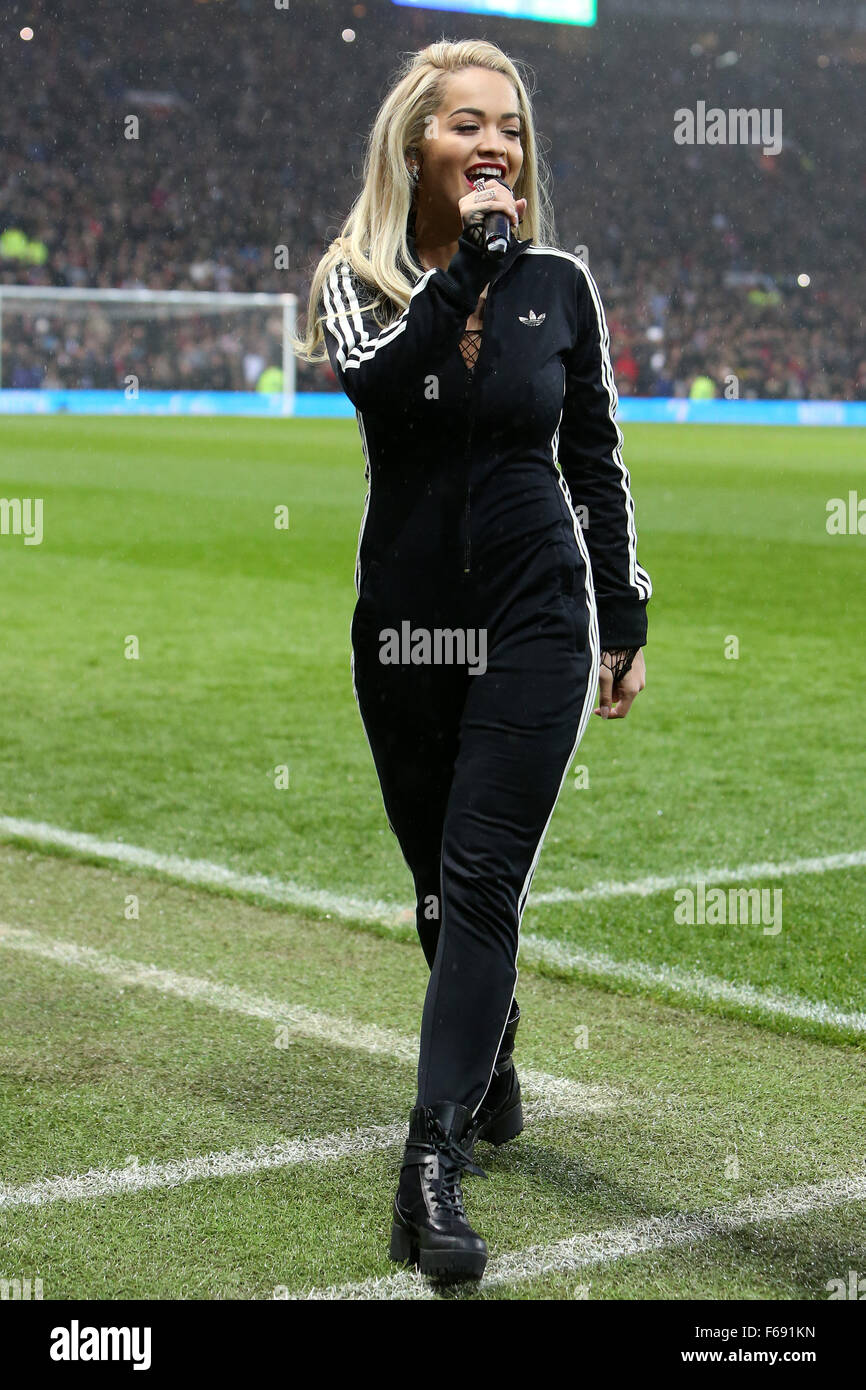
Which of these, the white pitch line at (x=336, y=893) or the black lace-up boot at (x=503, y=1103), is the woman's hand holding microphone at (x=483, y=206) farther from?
the white pitch line at (x=336, y=893)

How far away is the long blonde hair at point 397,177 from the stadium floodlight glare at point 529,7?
28.9 m

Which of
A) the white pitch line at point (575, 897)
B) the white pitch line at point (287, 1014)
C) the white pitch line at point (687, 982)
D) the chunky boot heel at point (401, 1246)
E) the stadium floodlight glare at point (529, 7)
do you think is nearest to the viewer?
the chunky boot heel at point (401, 1246)

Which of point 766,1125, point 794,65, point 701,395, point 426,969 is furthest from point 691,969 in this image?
point 794,65

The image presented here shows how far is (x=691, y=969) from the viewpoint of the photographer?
13.9 ft

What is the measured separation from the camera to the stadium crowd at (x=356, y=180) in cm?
3644

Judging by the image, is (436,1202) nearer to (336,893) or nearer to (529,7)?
(336,893)

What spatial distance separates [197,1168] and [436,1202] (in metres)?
0.57

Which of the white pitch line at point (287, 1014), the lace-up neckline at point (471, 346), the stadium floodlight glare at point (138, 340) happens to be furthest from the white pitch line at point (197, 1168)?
the stadium floodlight glare at point (138, 340)

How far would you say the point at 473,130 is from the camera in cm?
269

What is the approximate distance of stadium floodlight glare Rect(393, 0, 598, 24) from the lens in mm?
29703

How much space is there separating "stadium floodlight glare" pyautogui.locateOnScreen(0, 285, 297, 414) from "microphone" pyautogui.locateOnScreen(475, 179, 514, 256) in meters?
26.9

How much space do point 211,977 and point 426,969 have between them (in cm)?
52

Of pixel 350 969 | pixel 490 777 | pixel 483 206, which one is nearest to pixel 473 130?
pixel 483 206
